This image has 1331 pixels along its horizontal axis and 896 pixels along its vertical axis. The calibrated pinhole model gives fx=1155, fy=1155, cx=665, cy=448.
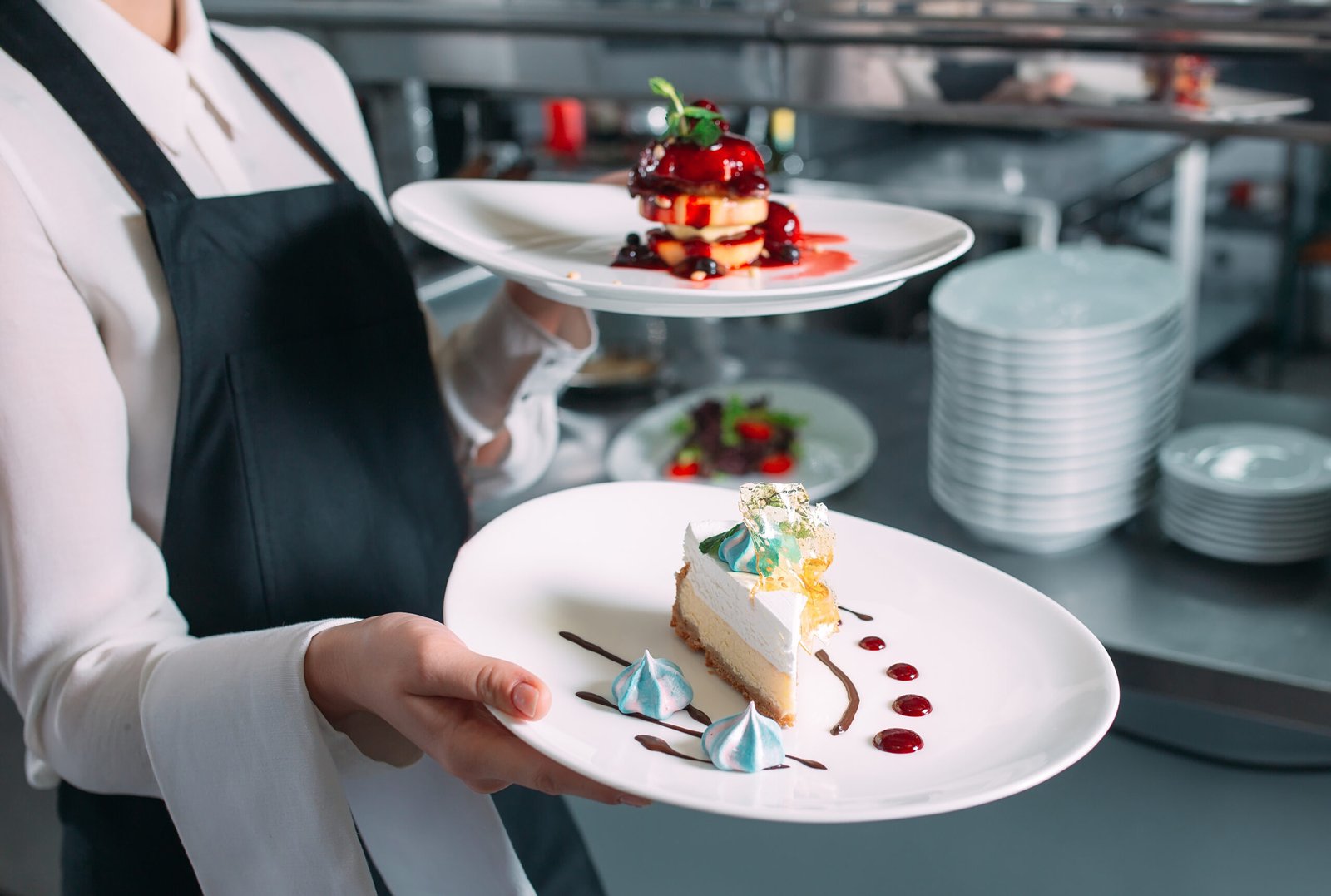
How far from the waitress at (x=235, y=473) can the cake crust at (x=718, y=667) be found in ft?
0.57

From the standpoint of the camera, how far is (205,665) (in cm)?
112

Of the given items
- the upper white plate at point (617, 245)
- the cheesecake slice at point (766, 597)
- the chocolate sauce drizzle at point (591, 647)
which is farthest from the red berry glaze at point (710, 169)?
the chocolate sauce drizzle at point (591, 647)

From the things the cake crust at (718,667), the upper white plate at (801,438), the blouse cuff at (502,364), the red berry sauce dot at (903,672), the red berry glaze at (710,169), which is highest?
the red berry glaze at (710,169)

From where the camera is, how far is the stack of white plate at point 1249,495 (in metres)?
1.72

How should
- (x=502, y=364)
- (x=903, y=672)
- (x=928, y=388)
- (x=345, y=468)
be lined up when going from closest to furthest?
(x=903, y=672) → (x=345, y=468) → (x=502, y=364) → (x=928, y=388)

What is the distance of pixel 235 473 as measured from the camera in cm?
134

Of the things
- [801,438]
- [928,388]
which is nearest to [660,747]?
[801,438]

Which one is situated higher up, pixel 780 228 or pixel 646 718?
pixel 780 228

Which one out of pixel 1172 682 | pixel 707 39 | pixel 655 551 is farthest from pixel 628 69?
pixel 1172 682

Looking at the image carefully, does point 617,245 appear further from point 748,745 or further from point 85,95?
point 748,745

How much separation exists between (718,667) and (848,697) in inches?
5.3

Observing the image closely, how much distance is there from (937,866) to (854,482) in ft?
2.24

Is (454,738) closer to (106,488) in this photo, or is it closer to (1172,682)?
(106,488)

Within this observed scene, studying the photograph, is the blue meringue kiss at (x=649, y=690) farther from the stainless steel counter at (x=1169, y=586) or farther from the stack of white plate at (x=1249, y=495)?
the stack of white plate at (x=1249, y=495)
